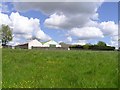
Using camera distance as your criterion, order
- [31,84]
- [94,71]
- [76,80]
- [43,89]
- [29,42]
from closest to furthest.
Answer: [43,89] < [31,84] < [76,80] < [94,71] < [29,42]

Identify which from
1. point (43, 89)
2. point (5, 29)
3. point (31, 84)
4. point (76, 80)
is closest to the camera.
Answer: point (43, 89)

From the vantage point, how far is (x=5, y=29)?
14150 cm

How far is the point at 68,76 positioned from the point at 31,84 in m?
2.64

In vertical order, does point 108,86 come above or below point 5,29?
below

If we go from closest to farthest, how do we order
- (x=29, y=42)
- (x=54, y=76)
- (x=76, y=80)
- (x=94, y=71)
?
1. (x=76, y=80)
2. (x=54, y=76)
3. (x=94, y=71)
4. (x=29, y=42)

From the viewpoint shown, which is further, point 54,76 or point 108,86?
point 54,76

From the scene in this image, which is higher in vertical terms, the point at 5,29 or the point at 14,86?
the point at 5,29

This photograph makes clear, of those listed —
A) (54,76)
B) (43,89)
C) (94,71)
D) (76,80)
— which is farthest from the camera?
(94,71)

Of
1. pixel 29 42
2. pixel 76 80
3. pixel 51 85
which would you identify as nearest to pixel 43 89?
pixel 51 85

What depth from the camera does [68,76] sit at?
48.1 feet

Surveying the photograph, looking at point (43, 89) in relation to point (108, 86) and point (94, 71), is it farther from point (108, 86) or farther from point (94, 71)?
point (94, 71)

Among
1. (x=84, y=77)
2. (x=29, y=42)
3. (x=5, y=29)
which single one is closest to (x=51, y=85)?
(x=84, y=77)

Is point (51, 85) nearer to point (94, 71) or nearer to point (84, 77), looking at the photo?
point (84, 77)

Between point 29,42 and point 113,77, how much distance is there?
157 metres
